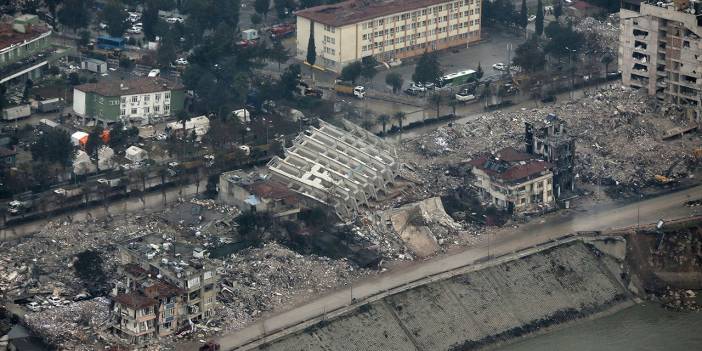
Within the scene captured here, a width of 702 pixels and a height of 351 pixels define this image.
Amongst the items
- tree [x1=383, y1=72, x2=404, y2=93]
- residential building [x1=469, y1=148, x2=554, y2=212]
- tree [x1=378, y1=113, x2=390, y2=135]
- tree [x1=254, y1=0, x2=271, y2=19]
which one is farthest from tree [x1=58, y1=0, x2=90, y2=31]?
residential building [x1=469, y1=148, x2=554, y2=212]

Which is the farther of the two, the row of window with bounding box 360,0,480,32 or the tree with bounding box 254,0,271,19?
the tree with bounding box 254,0,271,19

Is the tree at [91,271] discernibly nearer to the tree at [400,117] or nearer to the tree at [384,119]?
the tree at [384,119]

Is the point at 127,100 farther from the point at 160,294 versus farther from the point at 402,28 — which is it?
the point at 160,294

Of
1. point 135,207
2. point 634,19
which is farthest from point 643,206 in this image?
point 135,207

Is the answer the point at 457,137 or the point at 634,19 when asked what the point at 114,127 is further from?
the point at 634,19

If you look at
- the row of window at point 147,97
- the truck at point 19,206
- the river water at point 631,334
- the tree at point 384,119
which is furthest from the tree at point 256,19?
the river water at point 631,334

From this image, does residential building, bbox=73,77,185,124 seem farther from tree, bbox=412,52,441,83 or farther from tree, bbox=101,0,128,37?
tree, bbox=412,52,441,83
